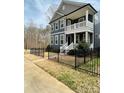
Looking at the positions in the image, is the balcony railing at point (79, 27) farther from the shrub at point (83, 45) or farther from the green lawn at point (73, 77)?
the green lawn at point (73, 77)

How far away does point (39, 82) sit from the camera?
1688 millimetres

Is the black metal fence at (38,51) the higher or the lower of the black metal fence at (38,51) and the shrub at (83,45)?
the lower

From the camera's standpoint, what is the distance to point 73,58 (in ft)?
5.98

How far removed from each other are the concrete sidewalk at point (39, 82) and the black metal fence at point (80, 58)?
0.18 m

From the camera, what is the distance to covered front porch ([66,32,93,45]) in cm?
177

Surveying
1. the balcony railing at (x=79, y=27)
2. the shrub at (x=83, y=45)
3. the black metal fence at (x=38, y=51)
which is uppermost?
the balcony railing at (x=79, y=27)

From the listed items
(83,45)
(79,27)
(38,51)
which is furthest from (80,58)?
(38,51)

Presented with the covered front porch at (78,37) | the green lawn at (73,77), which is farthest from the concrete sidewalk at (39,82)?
the covered front porch at (78,37)

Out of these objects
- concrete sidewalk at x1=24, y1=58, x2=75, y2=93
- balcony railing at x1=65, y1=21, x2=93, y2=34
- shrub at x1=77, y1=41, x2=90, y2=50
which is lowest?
concrete sidewalk at x1=24, y1=58, x2=75, y2=93

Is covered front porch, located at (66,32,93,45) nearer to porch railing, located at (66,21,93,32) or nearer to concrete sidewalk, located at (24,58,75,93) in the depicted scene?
porch railing, located at (66,21,93,32)

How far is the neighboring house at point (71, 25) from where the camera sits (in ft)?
5.82

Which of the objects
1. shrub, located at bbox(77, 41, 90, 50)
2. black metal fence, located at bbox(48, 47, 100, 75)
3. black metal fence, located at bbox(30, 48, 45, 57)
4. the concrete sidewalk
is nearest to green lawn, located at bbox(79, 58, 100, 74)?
black metal fence, located at bbox(48, 47, 100, 75)
